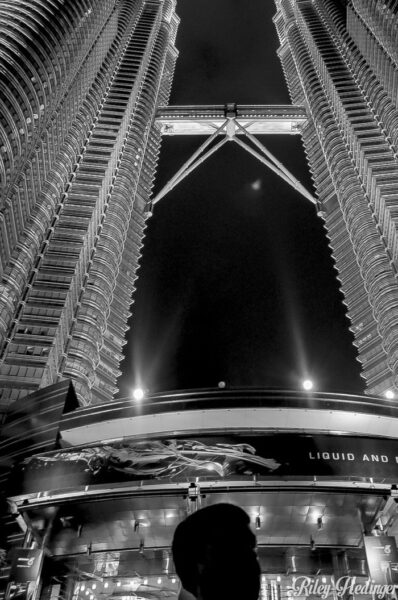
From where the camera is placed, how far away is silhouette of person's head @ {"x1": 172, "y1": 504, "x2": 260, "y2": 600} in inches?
107

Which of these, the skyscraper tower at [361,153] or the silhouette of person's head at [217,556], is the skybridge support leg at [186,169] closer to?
the skyscraper tower at [361,153]

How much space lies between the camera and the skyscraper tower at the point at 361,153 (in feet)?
228

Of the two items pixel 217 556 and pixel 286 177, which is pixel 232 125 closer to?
pixel 286 177

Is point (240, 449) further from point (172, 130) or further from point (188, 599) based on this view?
point (172, 130)

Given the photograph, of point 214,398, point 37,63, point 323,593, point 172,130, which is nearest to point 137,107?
point 172,130

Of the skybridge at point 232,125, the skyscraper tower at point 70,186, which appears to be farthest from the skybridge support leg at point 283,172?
the skyscraper tower at point 70,186

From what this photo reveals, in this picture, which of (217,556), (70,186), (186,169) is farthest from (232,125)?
(217,556)

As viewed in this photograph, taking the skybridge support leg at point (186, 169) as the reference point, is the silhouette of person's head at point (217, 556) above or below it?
below

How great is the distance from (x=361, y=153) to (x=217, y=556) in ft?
258

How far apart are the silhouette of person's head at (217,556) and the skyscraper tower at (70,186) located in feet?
162

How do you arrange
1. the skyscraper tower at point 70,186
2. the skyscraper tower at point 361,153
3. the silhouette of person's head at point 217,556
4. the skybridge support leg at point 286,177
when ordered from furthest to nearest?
the skybridge support leg at point 286,177 → the skyscraper tower at point 361,153 → the skyscraper tower at point 70,186 → the silhouette of person's head at point 217,556

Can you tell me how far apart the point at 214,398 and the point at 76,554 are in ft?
Result: 27.7

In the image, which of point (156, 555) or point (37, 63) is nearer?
point (156, 555)

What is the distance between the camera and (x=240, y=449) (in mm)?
22125
